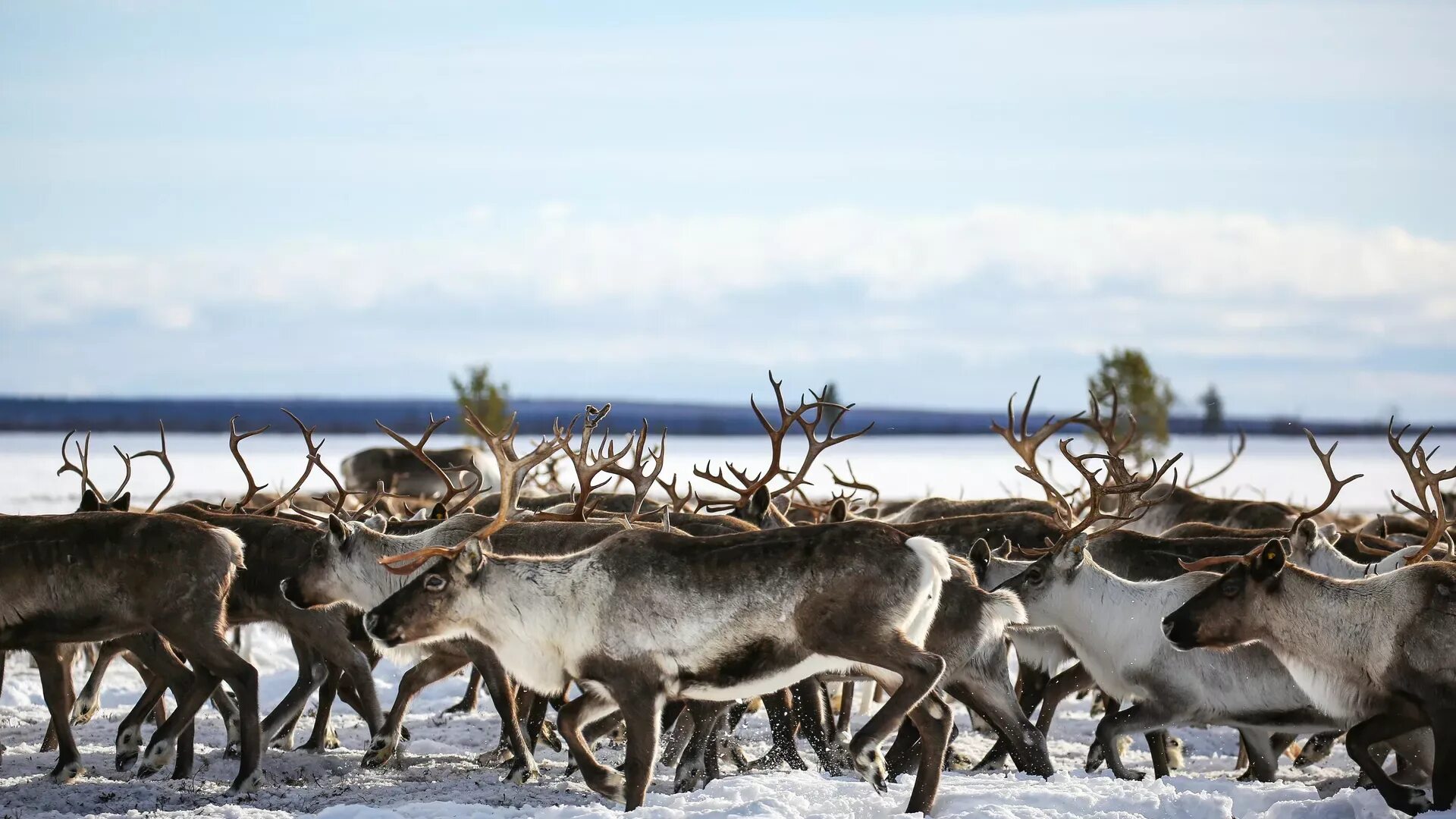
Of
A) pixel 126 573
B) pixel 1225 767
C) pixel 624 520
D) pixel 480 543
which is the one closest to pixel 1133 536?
pixel 1225 767

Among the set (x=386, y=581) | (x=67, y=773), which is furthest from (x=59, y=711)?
(x=386, y=581)

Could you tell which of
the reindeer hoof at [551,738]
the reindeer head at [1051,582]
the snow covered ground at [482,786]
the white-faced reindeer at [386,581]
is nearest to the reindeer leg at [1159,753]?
the snow covered ground at [482,786]

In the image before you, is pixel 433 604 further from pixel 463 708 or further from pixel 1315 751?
pixel 1315 751

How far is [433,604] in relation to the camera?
6293 mm

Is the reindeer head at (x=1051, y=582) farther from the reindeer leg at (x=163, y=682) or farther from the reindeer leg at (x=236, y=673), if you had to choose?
the reindeer leg at (x=163, y=682)

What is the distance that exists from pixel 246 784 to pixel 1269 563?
15.2ft

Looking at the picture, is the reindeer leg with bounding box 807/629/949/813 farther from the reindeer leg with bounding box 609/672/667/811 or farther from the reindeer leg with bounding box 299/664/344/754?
the reindeer leg with bounding box 299/664/344/754

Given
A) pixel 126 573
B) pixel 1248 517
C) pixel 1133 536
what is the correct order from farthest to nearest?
pixel 1248 517, pixel 1133 536, pixel 126 573

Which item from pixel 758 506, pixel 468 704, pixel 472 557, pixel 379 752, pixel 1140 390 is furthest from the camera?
pixel 1140 390

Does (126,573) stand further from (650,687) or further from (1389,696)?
(1389,696)

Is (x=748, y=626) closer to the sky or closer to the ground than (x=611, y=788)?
closer to the sky

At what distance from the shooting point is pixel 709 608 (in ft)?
20.1

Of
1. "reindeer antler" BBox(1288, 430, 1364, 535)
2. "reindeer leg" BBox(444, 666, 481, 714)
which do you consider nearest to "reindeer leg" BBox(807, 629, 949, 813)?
"reindeer antler" BBox(1288, 430, 1364, 535)

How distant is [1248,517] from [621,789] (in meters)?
6.80
